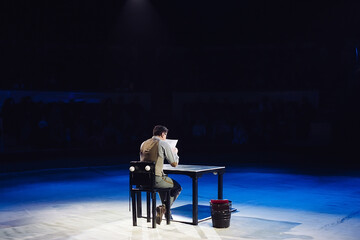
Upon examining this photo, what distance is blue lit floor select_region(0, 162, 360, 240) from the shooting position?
18.5ft

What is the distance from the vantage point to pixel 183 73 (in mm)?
20688

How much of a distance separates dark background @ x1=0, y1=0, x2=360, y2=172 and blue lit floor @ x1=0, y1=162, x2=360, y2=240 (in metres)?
4.47

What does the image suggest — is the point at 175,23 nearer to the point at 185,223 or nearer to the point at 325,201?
the point at 325,201

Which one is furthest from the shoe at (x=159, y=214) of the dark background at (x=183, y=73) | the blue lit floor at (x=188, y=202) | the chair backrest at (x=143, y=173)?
the dark background at (x=183, y=73)

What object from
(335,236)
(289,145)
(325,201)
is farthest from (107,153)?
(335,236)

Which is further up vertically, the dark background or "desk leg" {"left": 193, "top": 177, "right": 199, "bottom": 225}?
the dark background

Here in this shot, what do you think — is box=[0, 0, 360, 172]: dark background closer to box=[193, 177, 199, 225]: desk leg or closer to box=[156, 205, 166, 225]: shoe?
box=[193, 177, 199, 225]: desk leg

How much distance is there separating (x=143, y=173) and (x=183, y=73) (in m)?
15.2

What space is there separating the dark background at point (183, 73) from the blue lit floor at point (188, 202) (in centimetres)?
447

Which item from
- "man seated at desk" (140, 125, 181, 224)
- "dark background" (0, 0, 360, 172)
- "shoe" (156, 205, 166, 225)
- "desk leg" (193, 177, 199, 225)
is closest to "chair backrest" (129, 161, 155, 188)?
"man seated at desk" (140, 125, 181, 224)

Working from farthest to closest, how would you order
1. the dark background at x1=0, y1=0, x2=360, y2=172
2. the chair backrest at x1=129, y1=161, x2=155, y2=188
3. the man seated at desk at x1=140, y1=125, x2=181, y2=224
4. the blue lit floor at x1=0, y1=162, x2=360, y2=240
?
the dark background at x1=0, y1=0, x2=360, y2=172 → the man seated at desk at x1=140, y1=125, x2=181, y2=224 → the chair backrest at x1=129, y1=161, x2=155, y2=188 → the blue lit floor at x1=0, y1=162, x2=360, y2=240

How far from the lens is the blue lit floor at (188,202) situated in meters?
5.63

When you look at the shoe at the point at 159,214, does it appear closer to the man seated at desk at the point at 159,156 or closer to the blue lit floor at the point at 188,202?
the man seated at desk at the point at 159,156

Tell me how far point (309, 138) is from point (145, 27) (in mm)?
8486
